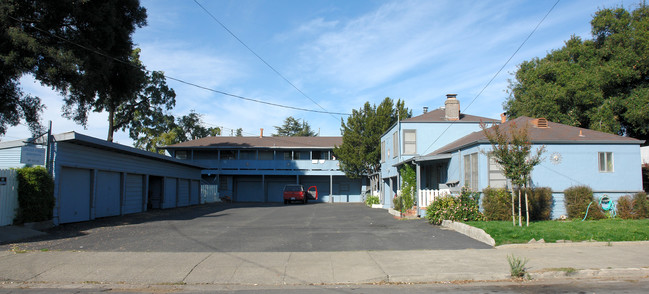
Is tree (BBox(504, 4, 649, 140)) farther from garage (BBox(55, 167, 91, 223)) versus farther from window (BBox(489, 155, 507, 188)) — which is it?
garage (BBox(55, 167, 91, 223))

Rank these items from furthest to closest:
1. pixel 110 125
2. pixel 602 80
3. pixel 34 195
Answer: pixel 110 125 < pixel 602 80 < pixel 34 195

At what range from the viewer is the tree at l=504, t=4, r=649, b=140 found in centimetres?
2388

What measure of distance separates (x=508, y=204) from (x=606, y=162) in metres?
5.05

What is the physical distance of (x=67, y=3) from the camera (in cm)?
1873

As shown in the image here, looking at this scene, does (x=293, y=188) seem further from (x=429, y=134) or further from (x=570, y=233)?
(x=570, y=233)

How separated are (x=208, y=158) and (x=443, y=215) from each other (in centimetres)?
3038

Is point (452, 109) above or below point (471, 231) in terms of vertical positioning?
above

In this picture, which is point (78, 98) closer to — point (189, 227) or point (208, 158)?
point (189, 227)

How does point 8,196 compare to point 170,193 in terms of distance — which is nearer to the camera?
point 8,196

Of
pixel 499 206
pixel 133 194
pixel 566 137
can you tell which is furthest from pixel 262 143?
pixel 499 206

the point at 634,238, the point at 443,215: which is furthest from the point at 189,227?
the point at 634,238

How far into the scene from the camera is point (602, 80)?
24812 millimetres

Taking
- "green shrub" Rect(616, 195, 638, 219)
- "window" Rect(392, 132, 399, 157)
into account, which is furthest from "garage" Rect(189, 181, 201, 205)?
"green shrub" Rect(616, 195, 638, 219)

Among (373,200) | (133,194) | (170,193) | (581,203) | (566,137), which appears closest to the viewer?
(581,203)
